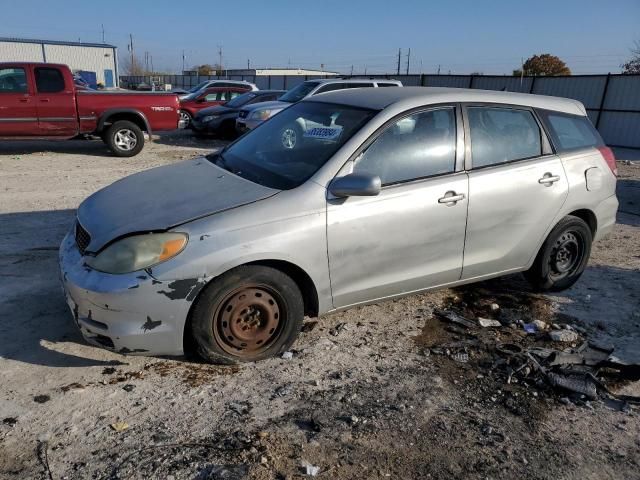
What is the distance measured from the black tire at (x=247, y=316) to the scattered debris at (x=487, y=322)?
1.60 metres

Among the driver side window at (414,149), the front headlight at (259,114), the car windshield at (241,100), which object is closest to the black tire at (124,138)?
the front headlight at (259,114)

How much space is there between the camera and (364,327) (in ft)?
13.7

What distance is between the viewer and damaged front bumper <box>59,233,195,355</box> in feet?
10.1

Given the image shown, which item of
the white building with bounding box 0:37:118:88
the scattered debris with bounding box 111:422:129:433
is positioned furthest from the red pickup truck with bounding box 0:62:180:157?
the white building with bounding box 0:37:118:88

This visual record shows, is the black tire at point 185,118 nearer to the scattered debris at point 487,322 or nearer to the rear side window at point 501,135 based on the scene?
the rear side window at point 501,135

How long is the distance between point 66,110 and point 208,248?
31.3ft

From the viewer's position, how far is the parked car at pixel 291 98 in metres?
13.3

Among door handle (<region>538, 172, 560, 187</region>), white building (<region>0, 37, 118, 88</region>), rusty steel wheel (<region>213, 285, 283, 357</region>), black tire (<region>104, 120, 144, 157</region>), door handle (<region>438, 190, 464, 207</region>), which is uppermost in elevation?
white building (<region>0, 37, 118, 88</region>)

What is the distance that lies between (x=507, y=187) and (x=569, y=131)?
1091 millimetres

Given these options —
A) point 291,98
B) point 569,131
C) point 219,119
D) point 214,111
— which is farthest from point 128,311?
point 214,111

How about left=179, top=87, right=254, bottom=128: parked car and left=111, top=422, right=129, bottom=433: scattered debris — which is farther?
left=179, top=87, right=254, bottom=128: parked car

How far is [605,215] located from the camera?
500 cm

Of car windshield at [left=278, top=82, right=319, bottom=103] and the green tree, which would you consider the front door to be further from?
the green tree

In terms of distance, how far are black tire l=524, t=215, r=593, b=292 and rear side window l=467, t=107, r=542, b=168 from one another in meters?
0.75
